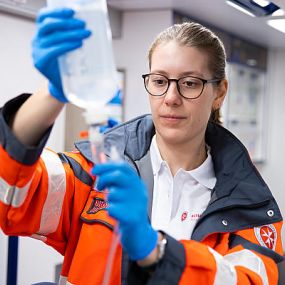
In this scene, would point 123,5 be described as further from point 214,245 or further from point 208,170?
point 214,245

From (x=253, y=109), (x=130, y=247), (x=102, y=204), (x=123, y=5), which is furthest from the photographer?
(x=253, y=109)

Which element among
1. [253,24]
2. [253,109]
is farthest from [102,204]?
[253,109]

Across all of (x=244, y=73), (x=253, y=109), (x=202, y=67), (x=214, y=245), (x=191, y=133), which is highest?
(x=244, y=73)

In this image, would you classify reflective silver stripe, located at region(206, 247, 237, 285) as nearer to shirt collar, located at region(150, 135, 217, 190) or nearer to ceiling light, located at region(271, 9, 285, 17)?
shirt collar, located at region(150, 135, 217, 190)

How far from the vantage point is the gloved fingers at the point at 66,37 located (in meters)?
0.74

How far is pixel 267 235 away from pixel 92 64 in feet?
2.38

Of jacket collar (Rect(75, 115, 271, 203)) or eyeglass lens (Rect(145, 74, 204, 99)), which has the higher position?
eyeglass lens (Rect(145, 74, 204, 99))

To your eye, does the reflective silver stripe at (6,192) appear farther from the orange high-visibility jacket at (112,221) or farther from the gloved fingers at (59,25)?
the gloved fingers at (59,25)

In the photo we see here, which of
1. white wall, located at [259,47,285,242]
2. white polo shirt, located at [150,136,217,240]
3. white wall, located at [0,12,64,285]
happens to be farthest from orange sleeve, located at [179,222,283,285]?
white wall, located at [259,47,285,242]

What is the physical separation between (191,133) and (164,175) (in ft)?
0.54

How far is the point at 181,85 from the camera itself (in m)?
1.16

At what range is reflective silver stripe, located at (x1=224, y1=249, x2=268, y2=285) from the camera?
1.04m

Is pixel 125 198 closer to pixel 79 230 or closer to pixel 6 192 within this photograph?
pixel 6 192

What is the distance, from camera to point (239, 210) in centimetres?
121
